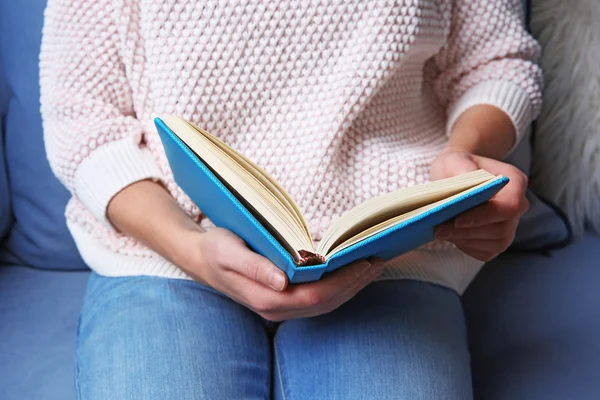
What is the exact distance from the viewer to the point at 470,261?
892 mm

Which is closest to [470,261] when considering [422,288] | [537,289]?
[422,288]

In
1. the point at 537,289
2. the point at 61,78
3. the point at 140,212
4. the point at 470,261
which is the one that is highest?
the point at 61,78

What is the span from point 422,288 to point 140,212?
0.34m

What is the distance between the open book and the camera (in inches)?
21.7

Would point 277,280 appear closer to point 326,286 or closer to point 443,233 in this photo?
point 326,286

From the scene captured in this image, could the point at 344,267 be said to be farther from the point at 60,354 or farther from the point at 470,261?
the point at 60,354

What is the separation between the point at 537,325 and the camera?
958mm

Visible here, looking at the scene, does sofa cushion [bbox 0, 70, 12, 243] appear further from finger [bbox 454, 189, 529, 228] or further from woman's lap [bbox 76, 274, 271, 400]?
finger [bbox 454, 189, 529, 228]

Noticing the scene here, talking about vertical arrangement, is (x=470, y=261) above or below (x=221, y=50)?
below

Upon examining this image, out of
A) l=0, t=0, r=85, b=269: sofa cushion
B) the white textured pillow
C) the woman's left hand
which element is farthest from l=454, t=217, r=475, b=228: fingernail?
l=0, t=0, r=85, b=269: sofa cushion

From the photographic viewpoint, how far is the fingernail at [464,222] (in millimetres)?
682

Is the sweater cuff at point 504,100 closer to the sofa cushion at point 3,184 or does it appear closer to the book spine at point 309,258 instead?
the book spine at point 309,258

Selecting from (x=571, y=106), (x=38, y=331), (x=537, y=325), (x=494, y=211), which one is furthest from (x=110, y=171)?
(x=571, y=106)

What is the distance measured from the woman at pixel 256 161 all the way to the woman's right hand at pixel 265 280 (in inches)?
0.8
